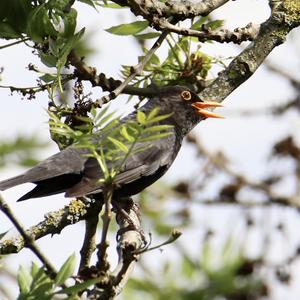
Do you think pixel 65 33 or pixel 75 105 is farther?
pixel 75 105

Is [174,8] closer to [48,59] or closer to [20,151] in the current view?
[48,59]

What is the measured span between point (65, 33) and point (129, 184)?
5.40ft

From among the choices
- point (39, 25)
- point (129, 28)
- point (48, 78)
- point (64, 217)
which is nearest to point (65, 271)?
point (39, 25)

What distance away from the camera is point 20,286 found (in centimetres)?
275

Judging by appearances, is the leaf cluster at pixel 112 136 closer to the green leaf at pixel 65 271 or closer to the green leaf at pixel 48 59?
the green leaf at pixel 65 271

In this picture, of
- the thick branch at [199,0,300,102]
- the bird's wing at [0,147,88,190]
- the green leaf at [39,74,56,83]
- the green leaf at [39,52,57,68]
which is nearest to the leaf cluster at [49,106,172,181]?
the green leaf at [39,52,57,68]

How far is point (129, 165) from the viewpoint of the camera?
16.7ft

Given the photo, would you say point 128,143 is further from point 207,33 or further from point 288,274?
point 288,274

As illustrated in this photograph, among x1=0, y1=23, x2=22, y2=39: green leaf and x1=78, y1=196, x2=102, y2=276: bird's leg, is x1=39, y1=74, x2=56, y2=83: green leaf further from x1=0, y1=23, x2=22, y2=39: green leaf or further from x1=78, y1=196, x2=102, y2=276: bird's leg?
x1=78, y1=196, x2=102, y2=276: bird's leg

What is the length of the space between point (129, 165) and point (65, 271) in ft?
7.77

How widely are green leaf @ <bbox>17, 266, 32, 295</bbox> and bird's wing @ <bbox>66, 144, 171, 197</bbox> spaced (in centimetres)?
135

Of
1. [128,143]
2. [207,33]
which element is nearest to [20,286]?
[128,143]

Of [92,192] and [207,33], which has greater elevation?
[207,33]

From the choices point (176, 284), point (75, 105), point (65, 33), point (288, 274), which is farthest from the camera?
point (288, 274)
